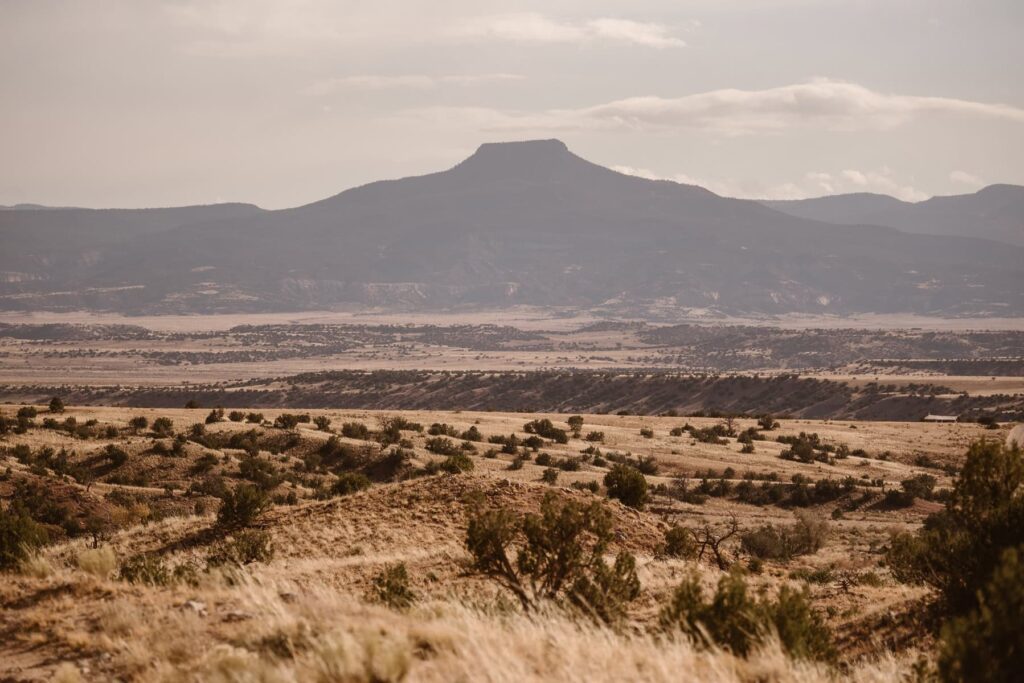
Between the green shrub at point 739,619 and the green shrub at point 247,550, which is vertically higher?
the green shrub at point 739,619

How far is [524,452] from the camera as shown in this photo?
44906 mm

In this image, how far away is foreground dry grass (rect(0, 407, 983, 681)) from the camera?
859 cm

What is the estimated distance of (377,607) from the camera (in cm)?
1111

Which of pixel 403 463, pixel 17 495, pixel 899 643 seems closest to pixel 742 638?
pixel 899 643

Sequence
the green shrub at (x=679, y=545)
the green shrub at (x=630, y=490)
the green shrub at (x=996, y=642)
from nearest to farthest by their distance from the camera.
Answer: the green shrub at (x=996, y=642)
the green shrub at (x=679, y=545)
the green shrub at (x=630, y=490)

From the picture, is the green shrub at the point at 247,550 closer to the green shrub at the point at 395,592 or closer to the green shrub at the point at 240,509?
the green shrub at the point at 240,509

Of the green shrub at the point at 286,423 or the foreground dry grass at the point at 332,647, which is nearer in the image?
the foreground dry grass at the point at 332,647

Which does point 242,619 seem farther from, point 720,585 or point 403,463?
point 403,463

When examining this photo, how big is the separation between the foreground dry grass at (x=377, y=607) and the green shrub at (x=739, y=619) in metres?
0.38

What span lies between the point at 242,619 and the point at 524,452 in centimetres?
3481

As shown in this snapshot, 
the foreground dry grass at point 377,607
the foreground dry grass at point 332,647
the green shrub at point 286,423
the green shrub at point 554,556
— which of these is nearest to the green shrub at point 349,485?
the foreground dry grass at point 377,607

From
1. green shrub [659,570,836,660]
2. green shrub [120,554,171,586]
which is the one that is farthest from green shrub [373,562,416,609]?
green shrub [659,570,836,660]

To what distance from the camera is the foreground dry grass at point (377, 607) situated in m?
8.59

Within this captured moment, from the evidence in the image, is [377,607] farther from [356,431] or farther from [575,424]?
[575,424]
